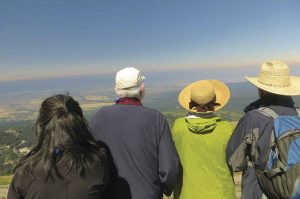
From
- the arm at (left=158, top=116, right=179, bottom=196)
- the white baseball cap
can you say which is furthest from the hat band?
the white baseball cap

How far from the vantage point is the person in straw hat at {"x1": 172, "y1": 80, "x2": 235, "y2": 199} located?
14.8ft

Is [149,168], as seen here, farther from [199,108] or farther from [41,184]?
[41,184]

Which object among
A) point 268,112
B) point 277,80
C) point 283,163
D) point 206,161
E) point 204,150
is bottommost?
point 206,161

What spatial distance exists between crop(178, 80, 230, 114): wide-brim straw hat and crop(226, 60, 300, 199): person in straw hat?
0.35 metres

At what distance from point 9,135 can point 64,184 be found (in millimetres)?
194432

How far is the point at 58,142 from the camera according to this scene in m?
3.06

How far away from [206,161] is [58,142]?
6.83 ft

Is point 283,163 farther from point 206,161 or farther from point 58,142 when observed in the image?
point 58,142

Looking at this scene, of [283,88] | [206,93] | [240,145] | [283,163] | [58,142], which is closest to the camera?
[58,142]

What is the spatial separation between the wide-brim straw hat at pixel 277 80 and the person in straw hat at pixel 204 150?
470mm

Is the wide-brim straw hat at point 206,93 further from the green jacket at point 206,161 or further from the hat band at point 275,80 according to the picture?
the hat band at point 275,80

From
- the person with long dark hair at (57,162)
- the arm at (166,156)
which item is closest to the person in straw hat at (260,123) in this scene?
the arm at (166,156)

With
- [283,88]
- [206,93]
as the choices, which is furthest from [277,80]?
[206,93]

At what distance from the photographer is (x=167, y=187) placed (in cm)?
438
